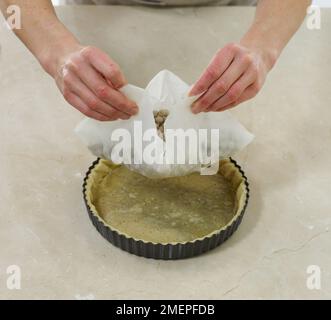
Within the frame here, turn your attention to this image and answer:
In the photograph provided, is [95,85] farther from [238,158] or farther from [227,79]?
[238,158]

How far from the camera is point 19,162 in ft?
3.31

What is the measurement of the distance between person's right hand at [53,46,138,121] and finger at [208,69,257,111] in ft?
0.38

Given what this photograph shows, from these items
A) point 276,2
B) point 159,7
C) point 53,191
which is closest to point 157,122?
point 53,191

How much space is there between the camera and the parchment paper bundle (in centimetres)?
85

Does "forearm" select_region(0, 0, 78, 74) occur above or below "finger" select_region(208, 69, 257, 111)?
above

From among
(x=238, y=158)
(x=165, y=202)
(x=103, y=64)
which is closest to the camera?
(x=103, y=64)

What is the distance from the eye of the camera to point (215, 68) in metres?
0.81

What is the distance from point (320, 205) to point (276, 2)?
35 centimetres

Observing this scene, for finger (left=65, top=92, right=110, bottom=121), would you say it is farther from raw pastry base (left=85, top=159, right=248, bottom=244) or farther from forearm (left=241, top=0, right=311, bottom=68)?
forearm (left=241, top=0, right=311, bottom=68)

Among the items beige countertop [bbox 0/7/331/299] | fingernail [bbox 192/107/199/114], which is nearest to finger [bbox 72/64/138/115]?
fingernail [bbox 192/107/199/114]

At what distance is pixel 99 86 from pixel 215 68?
0.52 feet

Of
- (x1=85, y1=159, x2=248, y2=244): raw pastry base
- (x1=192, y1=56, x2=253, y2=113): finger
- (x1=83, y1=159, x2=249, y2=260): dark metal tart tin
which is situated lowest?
(x1=83, y1=159, x2=249, y2=260): dark metal tart tin

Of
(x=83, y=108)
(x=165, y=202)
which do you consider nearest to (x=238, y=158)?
(x=165, y=202)

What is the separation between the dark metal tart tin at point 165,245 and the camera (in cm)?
83
